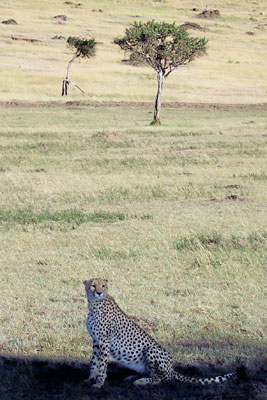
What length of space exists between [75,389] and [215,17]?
12518 cm

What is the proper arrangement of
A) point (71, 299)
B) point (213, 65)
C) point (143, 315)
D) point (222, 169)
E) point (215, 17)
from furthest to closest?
point (215, 17) < point (213, 65) < point (222, 169) < point (71, 299) < point (143, 315)

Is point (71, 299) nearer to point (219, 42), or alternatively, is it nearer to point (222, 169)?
point (222, 169)

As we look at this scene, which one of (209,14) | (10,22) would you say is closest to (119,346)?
(10,22)

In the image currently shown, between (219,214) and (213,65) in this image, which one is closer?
(219,214)

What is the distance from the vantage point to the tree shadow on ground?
711cm

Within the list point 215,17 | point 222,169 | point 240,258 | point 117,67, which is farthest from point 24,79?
point 215,17

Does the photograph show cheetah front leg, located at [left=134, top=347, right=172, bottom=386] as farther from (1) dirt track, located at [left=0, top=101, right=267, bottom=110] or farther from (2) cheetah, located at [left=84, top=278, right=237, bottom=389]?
(1) dirt track, located at [left=0, top=101, right=267, bottom=110]

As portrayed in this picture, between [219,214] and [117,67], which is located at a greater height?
[219,214]

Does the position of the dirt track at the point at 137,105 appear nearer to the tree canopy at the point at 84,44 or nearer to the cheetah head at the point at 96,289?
the tree canopy at the point at 84,44

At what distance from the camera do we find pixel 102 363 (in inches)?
280

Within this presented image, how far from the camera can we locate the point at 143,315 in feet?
31.4

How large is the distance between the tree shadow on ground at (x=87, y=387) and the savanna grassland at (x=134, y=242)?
0.02 meters

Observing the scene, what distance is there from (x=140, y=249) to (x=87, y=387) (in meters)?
6.01

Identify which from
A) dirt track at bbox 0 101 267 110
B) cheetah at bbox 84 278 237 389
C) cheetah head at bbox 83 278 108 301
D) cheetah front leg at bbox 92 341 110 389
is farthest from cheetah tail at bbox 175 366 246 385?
dirt track at bbox 0 101 267 110
